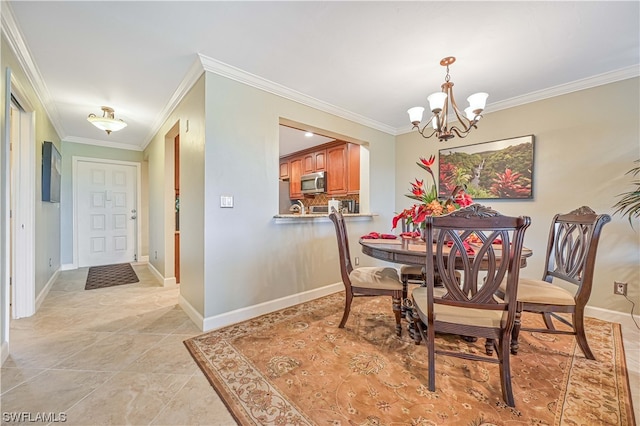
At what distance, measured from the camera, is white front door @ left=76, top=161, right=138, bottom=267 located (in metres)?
4.56

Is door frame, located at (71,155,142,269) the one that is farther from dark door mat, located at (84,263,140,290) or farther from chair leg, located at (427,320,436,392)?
chair leg, located at (427,320,436,392)

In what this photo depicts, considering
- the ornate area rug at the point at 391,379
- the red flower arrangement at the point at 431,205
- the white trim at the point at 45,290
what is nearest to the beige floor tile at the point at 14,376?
the ornate area rug at the point at 391,379

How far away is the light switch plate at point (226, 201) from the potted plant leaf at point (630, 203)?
3.37 m

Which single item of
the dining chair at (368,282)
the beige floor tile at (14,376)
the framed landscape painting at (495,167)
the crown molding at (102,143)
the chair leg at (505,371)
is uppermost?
the crown molding at (102,143)

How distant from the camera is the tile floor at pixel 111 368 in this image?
1.30 m

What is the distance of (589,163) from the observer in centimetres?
251

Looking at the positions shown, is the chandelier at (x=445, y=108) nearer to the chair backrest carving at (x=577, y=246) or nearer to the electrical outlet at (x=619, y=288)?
the chair backrest carving at (x=577, y=246)

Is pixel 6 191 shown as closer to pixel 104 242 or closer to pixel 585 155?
pixel 104 242

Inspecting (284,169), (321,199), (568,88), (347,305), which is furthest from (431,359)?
(284,169)

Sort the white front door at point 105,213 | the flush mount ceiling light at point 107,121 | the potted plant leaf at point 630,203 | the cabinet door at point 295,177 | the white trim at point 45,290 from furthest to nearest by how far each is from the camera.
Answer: the cabinet door at point 295,177
the white front door at point 105,213
the flush mount ceiling light at point 107,121
the white trim at point 45,290
the potted plant leaf at point 630,203

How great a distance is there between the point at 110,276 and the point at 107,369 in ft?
9.81

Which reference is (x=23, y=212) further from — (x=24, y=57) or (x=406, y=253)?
(x=406, y=253)

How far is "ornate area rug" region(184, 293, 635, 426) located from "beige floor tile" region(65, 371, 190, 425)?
22 centimetres

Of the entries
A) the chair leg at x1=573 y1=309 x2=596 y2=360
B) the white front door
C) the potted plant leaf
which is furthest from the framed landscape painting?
the white front door
